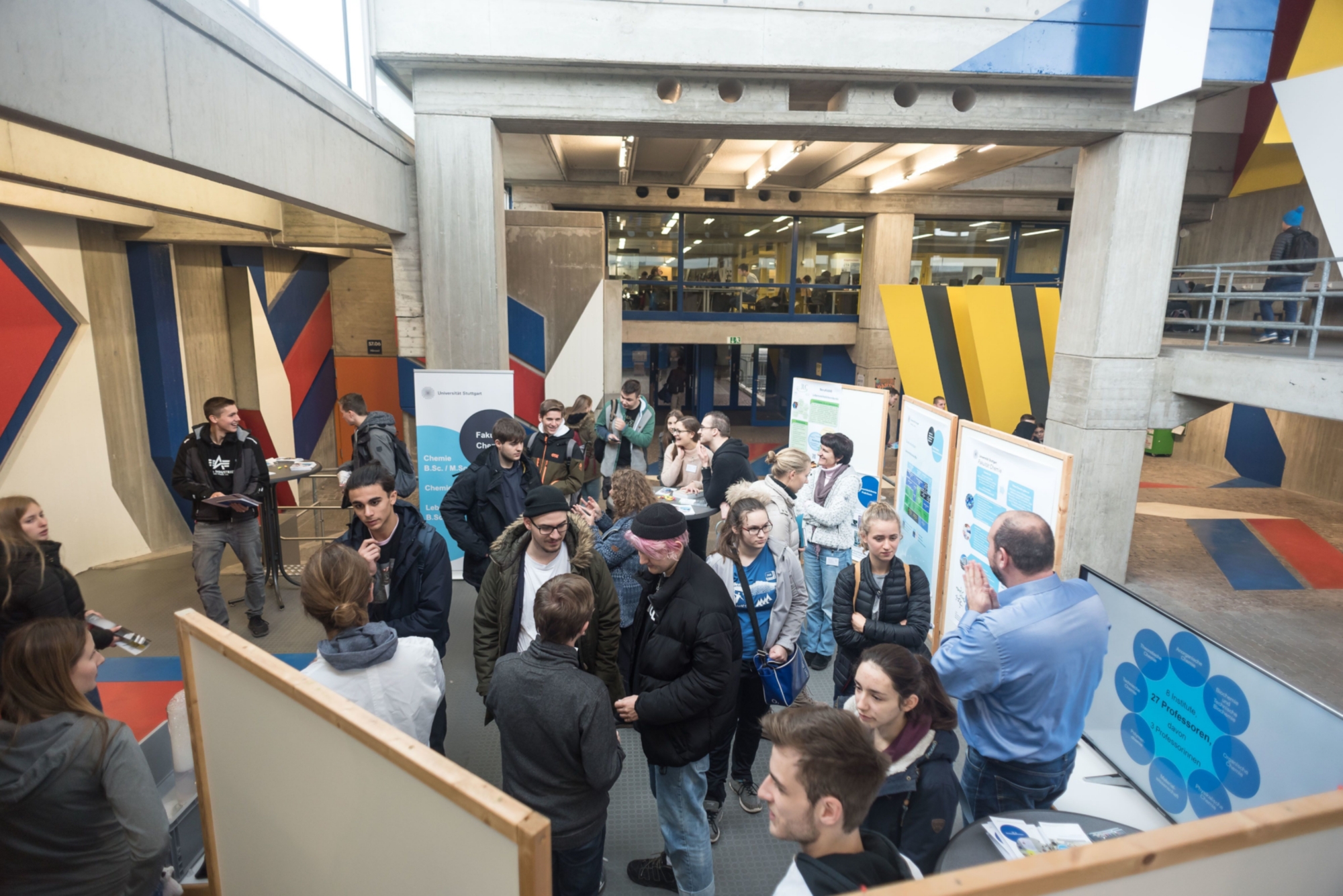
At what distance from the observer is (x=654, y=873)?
2934mm

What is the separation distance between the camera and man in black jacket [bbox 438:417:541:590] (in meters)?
4.24

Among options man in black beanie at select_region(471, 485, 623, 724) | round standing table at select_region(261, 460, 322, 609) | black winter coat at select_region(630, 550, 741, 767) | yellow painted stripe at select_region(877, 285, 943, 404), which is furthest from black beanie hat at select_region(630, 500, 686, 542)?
yellow painted stripe at select_region(877, 285, 943, 404)

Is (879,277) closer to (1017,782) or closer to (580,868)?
(1017,782)

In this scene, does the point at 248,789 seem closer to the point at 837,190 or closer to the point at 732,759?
the point at 732,759

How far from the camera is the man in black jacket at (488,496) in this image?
13.9ft

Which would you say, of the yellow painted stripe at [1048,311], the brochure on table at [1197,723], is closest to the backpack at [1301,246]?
the yellow painted stripe at [1048,311]

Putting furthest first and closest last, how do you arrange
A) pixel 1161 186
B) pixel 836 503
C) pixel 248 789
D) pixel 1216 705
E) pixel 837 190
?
pixel 837 190
pixel 1161 186
pixel 836 503
pixel 1216 705
pixel 248 789

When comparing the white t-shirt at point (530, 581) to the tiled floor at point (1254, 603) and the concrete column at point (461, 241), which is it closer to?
the tiled floor at point (1254, 603)

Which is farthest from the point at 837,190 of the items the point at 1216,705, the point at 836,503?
the point at 1216,705

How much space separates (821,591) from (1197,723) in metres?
2.32

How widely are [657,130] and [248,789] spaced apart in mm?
6518

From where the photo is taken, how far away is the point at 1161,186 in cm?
657

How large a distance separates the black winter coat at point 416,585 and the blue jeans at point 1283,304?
9817 millimetres

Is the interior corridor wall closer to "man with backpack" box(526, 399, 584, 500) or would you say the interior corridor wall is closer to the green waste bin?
"man with backpack" box(526, 399, 584, 500)
